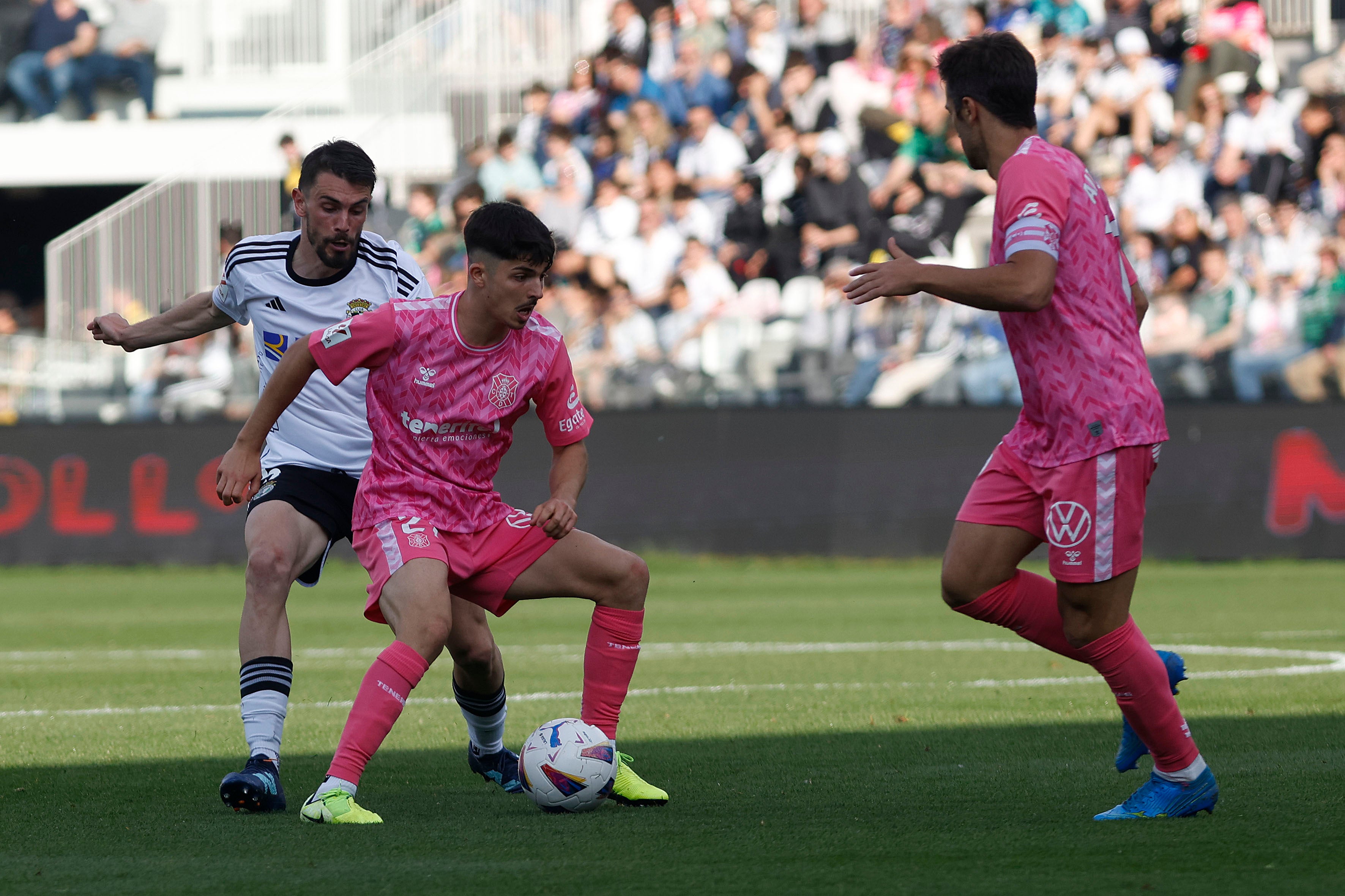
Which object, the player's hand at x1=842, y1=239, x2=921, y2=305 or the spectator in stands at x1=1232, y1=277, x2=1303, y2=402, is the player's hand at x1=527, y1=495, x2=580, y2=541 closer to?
the player's hand at x1=842, y1=239, x2=921, y2=305

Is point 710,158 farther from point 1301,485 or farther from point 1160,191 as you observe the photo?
point 1301,485

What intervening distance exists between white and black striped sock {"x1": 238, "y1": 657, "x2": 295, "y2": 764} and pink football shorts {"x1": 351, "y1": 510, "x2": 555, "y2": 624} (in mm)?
420

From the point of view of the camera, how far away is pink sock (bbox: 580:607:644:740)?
498 centimetres

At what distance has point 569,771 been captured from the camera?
15.4 feet

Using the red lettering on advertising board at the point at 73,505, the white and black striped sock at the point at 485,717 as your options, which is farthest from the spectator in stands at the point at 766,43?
the white and black striped sock at the point at 485,717

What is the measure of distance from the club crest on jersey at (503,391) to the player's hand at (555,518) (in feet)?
1.27

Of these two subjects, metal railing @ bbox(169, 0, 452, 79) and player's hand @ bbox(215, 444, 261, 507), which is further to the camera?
metal railing @ bbox(169, 0, 452, 79)

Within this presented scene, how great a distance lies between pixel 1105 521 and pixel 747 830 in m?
1.19

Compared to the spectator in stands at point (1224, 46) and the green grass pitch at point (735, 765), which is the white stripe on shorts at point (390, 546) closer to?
the green grass pitch at point (735, 765)

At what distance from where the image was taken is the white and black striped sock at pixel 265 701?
500 cm

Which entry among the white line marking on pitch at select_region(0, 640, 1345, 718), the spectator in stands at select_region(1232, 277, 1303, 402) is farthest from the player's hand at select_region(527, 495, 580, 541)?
the spectator in stands at select_region(1232, 277, 1303, 402)

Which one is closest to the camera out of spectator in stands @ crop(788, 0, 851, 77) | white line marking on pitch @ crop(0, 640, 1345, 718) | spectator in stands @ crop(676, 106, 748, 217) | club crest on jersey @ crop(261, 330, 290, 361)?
club crest on jersey @ crop(261, 330, 290, 361)

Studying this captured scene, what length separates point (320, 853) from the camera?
3998 millimetres

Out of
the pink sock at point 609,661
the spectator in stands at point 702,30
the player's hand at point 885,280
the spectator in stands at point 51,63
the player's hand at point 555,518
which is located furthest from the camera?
the spectator in stands at point 51,63
